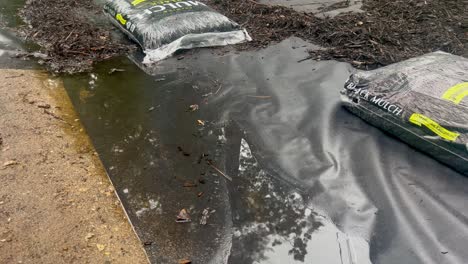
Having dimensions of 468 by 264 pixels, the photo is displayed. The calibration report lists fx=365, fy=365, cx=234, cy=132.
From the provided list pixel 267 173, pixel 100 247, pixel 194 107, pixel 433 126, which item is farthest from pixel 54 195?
pixel 433 126

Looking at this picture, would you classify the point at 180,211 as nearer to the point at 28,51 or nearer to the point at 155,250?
the point at 155,250

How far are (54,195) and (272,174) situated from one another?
136cm

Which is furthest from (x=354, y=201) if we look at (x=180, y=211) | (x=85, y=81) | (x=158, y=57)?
(x=85, y=81)

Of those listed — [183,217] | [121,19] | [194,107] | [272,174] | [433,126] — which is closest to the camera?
[183,217]

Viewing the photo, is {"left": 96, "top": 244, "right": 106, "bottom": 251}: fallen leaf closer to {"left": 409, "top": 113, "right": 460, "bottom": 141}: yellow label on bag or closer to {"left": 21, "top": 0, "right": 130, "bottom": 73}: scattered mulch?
{"left": 409, "top": 113, "right": 460, "bottom": 141}: yellow label on bag

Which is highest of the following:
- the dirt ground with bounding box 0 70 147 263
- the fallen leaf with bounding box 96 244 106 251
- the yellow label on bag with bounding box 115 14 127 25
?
the yellow label on bag with bounding box 115 14 127 25

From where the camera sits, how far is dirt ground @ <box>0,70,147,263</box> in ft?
6.34

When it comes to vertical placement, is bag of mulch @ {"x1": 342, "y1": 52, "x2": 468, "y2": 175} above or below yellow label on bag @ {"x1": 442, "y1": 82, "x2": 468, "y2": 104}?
below

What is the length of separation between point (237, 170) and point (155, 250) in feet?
2.39

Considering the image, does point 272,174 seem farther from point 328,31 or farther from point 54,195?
point 328,31

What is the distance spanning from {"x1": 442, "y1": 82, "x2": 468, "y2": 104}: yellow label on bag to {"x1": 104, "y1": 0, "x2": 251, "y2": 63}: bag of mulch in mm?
2096

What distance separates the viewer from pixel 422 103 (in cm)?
234

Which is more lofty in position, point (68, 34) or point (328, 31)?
point (328, 31)

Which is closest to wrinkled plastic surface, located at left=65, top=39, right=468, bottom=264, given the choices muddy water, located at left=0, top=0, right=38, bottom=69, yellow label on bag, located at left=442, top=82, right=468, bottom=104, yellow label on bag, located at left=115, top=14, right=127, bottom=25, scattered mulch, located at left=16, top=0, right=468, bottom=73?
yellow label on bag, located at left=442, top=82, right=468, bottom=104
